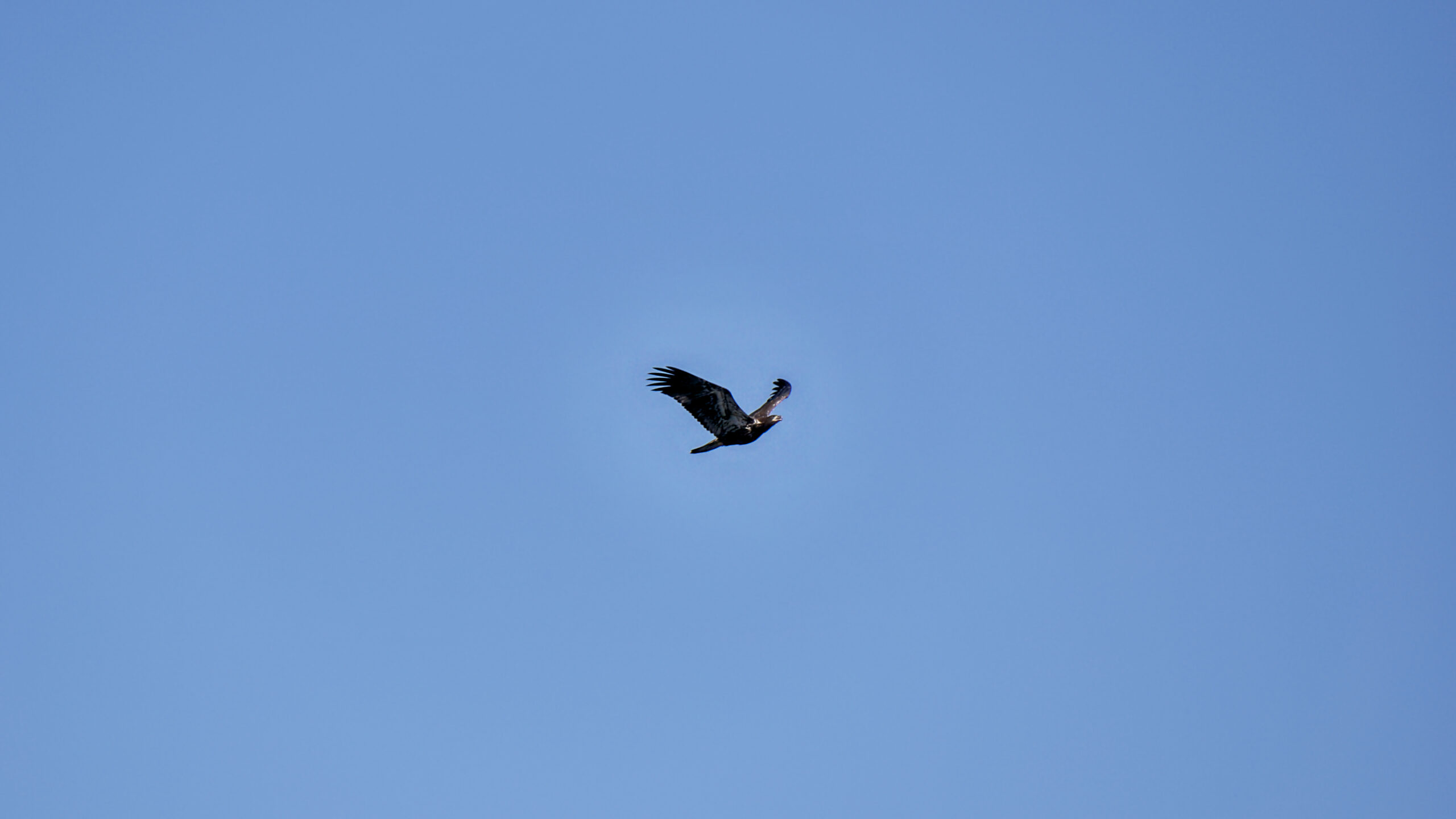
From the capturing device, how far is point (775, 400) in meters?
39.9

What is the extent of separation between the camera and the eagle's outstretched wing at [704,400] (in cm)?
3688

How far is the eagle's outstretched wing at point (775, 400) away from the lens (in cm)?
3891

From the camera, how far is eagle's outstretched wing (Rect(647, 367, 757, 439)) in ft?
121

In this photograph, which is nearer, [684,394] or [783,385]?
[684,394]

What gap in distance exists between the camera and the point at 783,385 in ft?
134

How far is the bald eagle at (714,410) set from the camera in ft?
121

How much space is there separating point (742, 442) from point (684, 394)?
2.28 metres

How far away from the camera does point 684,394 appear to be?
37.3m

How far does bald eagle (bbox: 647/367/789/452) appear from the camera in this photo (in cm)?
3694

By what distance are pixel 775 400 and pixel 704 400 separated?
3059 mm

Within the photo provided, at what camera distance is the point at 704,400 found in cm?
3741

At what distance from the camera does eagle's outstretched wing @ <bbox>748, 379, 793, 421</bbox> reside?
3891 cm

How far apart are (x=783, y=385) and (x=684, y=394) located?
4.26m

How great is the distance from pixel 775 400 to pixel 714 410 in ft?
8.93
